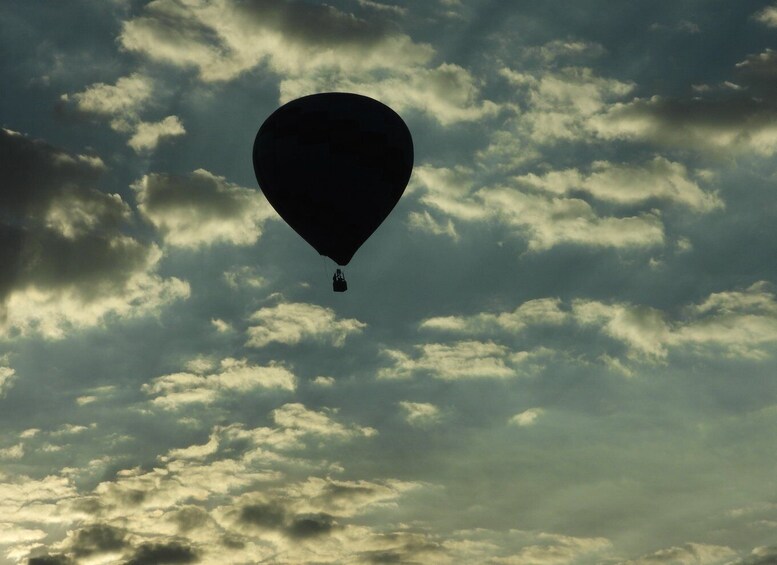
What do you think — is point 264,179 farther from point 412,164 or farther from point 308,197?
point 412,164

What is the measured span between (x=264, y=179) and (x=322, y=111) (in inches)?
210

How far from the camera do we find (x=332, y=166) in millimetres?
75625

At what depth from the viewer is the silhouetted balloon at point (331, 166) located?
248 feet

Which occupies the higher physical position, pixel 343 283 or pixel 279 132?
pixel 279 132

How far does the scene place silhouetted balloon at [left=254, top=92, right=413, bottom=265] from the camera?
75625mm

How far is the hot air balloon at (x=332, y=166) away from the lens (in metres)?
75.6

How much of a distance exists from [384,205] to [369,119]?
16.9 feet

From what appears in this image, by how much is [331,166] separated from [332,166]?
0.19ft

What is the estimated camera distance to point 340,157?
7556 cm

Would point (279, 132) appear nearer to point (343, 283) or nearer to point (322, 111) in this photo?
point (322, 111)

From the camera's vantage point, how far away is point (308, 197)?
7569 centimetres

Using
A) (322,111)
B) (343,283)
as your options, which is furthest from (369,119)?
(343,283)

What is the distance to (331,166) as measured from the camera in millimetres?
75625

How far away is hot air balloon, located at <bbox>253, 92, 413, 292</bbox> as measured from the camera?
75.6 meters
